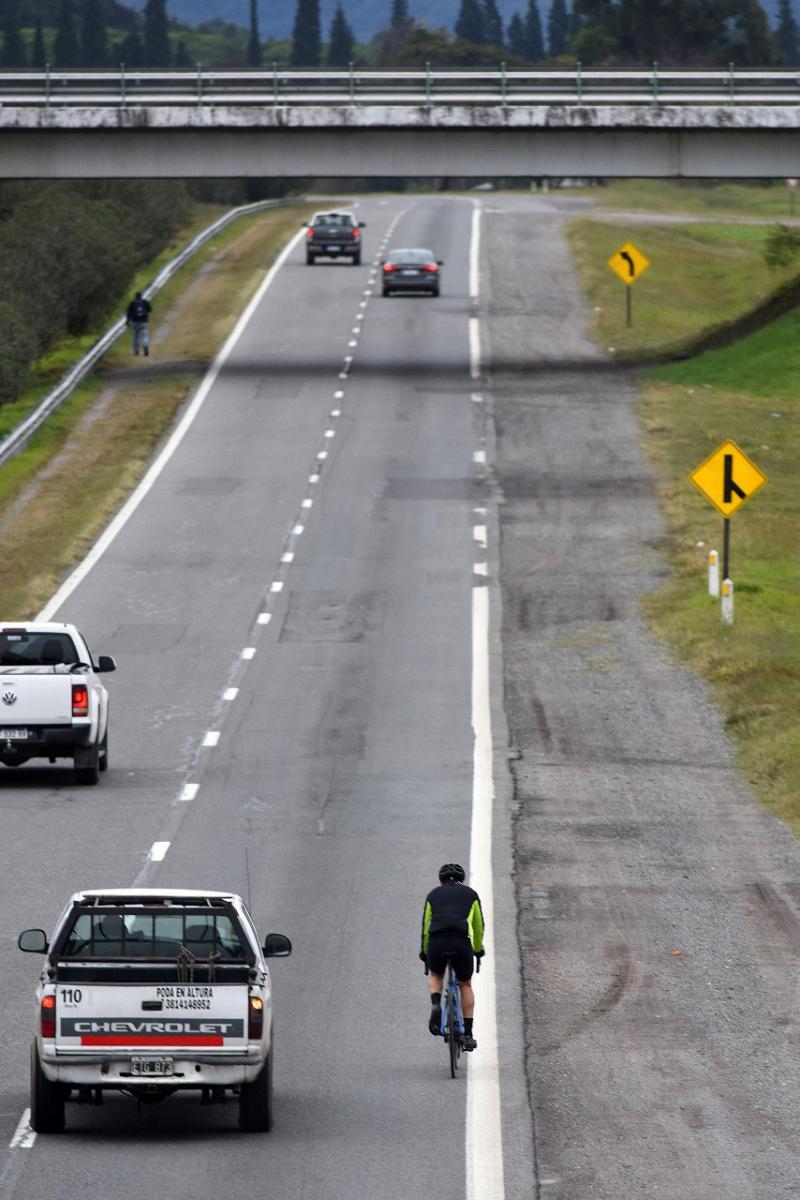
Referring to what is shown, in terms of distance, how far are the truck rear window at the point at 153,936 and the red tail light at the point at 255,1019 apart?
0.28 meters

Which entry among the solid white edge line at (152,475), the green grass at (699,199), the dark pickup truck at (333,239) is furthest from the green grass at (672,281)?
the solid white edge line at (152,475)

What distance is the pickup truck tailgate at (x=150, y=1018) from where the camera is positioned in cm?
1197

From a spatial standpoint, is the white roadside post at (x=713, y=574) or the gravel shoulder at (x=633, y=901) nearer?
the gravel shoulder at (x=633, y=901)

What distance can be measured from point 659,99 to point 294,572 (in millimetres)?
24903

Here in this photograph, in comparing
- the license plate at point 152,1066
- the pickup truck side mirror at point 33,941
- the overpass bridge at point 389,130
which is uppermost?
the overpass bridge at point 389,130

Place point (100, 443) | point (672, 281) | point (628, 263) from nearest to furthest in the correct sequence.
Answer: point (100, 443)
point (628, 263)
point (672, 281)

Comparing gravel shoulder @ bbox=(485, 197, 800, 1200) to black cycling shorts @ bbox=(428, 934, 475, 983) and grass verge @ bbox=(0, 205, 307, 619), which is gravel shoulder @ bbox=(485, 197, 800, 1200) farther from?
grass verge @ bbox=(0, 205, 307, 619)

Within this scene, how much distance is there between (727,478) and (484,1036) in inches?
729

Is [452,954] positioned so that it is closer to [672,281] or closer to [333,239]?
[672,281]

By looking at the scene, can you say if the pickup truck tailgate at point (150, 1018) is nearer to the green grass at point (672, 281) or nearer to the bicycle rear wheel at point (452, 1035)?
the bicycle rear wheel at point (452, 1035)

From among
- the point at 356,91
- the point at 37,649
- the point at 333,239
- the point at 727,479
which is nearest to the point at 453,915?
the point at 37,649

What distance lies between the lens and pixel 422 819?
70.9ft

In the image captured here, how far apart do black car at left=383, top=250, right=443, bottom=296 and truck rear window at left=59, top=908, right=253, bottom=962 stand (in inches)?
2402

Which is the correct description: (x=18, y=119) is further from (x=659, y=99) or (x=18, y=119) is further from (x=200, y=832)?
(x=200, y=832)
